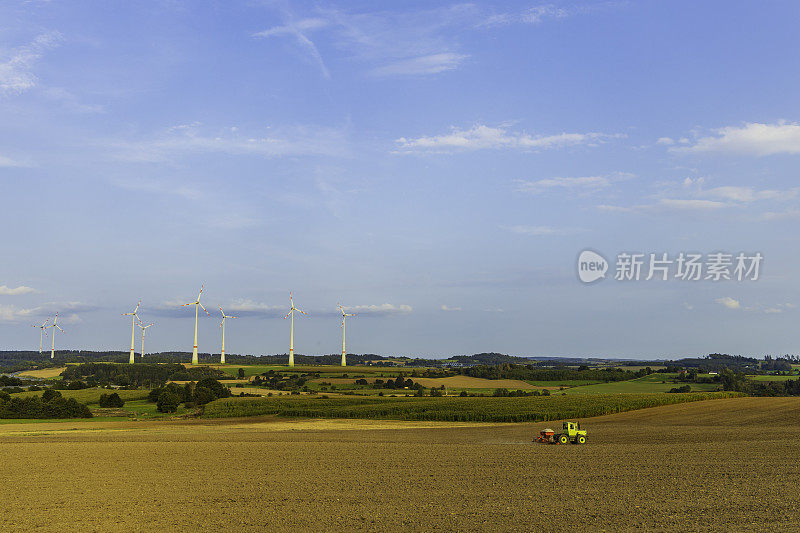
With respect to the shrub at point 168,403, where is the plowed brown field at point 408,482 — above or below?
above

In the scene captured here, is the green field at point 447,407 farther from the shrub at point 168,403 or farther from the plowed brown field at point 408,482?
the plowed brown field at point 408,482

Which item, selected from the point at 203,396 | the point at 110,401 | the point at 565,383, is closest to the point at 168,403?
the point at 203,396

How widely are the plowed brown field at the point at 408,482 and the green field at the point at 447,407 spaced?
21.7 meters

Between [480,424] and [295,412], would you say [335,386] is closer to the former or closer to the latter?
[295,412]

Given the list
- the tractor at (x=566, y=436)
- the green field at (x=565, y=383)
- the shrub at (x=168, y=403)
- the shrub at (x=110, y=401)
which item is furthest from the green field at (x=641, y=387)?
the shrub at (x=110, y=401)

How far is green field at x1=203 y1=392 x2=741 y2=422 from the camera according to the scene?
271 ft

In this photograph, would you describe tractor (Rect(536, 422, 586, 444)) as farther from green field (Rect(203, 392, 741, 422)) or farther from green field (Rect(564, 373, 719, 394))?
green field (Rect(564, 373, 719, 394))

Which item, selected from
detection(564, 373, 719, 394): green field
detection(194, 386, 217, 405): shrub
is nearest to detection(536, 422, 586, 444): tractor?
detection(564, 373, 719, 394): green field

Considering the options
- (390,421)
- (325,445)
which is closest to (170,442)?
(325,445)

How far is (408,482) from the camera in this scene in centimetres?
3356

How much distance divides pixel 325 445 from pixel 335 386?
296ft

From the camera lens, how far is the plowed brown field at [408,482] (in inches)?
1000

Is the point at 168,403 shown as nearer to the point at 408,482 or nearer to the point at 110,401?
the point at 110,401

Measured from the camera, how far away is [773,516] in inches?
983
